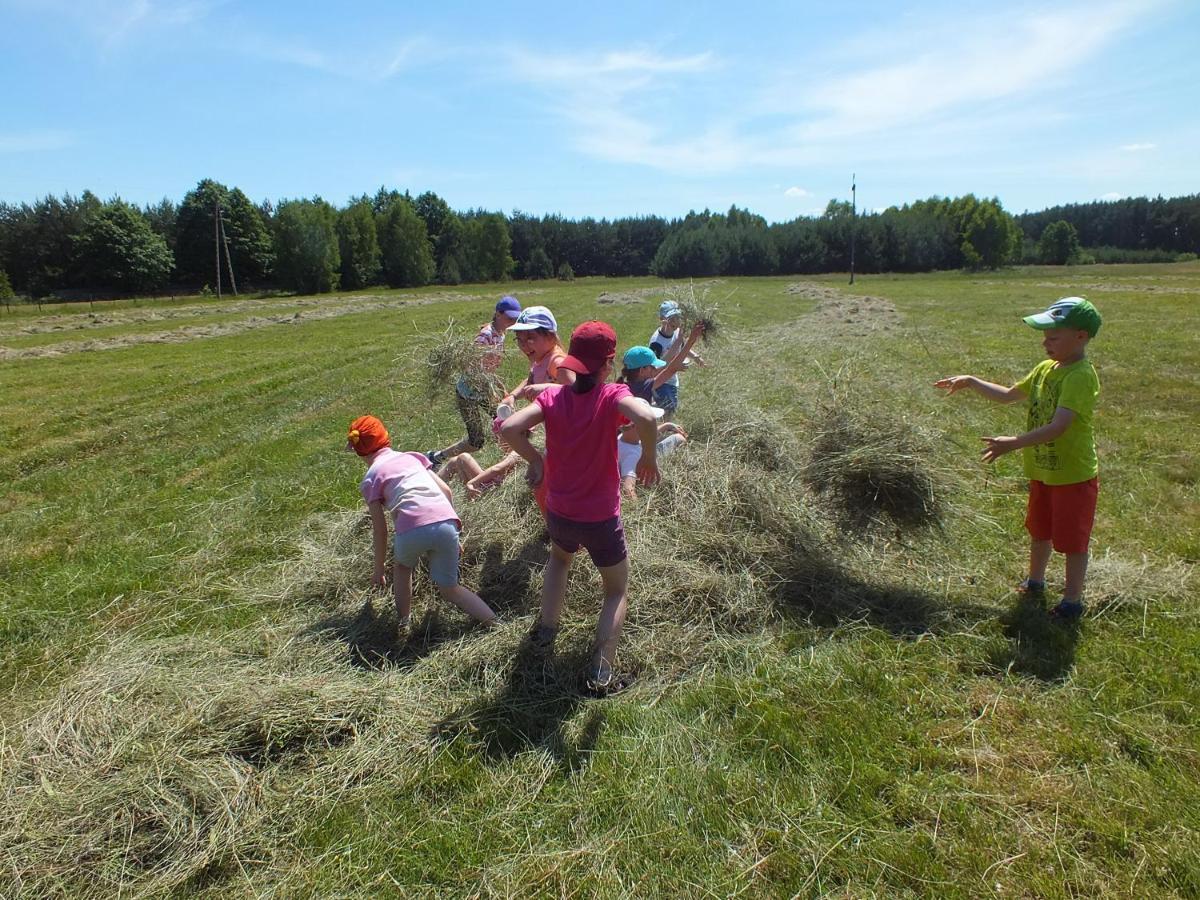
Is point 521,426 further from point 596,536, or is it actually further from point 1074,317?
point 1074,317

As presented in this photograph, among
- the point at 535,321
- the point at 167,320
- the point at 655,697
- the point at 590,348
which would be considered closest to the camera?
the point at 590,348

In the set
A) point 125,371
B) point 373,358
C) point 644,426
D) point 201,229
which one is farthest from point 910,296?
point 201,229

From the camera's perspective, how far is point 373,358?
1683 cm

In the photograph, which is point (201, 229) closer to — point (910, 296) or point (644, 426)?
point (910, 296)

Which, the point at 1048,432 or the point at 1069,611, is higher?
the point at 1048,432

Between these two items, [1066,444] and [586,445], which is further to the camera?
[1066,444]

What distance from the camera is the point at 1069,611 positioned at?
4098mm

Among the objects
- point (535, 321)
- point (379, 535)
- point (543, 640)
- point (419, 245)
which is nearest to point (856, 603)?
point (543, 640)

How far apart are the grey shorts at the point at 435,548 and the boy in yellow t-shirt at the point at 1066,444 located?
3.31 metres

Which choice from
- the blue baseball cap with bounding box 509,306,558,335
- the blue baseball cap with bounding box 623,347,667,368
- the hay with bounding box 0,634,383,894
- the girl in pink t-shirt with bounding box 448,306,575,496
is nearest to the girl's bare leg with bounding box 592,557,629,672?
the hay with bounding box 0,634,383,894

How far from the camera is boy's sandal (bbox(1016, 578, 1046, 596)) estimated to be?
4.37 metres

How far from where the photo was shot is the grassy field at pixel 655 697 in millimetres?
2652

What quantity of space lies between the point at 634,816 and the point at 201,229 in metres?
75.7

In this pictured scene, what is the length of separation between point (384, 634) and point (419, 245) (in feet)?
239
